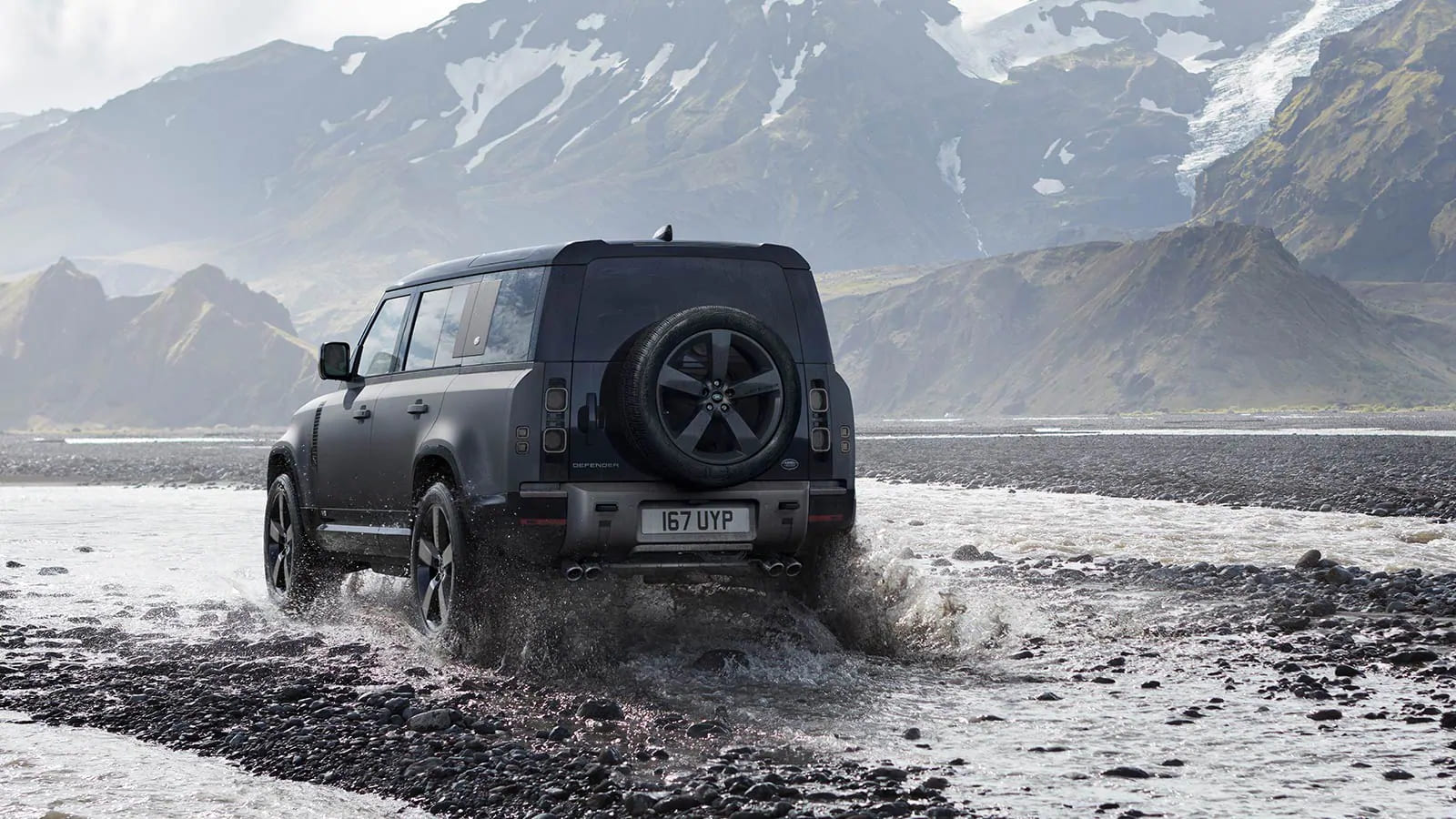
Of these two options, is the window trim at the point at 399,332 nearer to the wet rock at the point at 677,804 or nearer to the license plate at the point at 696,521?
the license plate at the point at 696,521

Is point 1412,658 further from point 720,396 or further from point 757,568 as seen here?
point 720,396

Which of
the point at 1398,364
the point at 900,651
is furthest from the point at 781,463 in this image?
the point at 1398,364

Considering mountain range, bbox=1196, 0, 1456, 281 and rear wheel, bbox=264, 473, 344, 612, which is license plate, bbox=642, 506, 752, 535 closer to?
rear wheel, bbox=264, 473, 344, 612

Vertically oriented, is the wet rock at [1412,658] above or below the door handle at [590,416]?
below

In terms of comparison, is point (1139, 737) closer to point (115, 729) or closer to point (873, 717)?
point (873, 717)

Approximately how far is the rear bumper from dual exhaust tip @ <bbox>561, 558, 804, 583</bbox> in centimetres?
4

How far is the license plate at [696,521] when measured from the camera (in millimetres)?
7379

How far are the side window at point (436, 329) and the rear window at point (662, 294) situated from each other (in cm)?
108

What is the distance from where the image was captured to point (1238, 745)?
582 cm

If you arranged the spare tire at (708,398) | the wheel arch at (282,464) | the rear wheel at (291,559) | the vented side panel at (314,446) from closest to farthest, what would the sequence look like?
1. the spare tire at (708,398)
2. the vented side panel at (314,446)
3. the rear wheel at (291,559)
4. the wheel arch at (282,464)

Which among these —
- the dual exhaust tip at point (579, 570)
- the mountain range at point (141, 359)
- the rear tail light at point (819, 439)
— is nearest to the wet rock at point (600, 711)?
the dual exhaust tip at point (579, 570)

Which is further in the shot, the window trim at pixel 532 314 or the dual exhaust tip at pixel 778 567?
the dual exhaust tip at pixel 778 567

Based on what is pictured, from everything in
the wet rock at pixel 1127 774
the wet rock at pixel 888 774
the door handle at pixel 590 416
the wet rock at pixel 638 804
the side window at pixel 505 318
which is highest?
the side window at pixel 505 318

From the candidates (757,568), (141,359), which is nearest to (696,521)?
(757,568)
